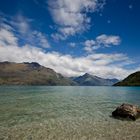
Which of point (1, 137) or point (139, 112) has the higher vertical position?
point (139, 112)

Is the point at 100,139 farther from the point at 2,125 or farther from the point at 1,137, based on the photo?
the point at 2,125

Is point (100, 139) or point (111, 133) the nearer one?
point (100, 139)

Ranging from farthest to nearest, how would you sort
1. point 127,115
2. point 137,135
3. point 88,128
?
point 127,115
point 88,128
point 137,135

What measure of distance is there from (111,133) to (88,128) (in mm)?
3317

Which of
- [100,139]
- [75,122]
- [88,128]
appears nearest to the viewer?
[100,139]

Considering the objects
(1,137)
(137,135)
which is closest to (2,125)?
(1,137)

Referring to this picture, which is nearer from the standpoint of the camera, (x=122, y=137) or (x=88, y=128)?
(x=122, y=137)

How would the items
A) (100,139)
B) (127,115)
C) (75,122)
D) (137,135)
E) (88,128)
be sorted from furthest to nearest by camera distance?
(127,115) → (75,122) → (88,128) → (137,135) → (100,139)

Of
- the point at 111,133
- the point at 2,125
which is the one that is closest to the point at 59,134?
the point at 111,133

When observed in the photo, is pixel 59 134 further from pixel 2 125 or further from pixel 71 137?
pixel 2 125

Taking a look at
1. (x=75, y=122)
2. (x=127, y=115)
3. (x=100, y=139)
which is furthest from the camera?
(x=127, y=115)

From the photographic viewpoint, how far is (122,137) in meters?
18.8

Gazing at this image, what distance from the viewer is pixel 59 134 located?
65.7 feet

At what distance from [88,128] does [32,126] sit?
24.3 feet
